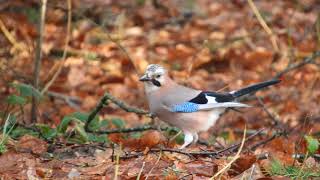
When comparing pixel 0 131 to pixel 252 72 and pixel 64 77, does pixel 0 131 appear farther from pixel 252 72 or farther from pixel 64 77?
pixel 252 72

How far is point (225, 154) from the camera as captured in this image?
4766 mm

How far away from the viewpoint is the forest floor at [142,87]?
14.8 feet

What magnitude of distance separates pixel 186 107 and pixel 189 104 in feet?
0.09

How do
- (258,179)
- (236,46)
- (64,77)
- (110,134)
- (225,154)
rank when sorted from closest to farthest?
(258,179)
(225,154)
(110,134)
(64,77)
(236,46)

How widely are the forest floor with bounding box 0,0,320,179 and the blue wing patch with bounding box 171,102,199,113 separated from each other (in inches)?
9.4

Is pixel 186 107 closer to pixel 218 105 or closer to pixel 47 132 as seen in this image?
pixel 218 105

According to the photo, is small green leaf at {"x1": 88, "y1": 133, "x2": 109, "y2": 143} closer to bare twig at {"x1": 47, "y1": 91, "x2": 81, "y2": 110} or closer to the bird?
the bird

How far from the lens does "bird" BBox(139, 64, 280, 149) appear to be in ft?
17.0

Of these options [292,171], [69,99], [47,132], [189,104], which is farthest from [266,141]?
[69,99]

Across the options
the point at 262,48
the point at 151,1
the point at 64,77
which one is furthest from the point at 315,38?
the point at 64,77

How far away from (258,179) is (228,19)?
6.06 metres

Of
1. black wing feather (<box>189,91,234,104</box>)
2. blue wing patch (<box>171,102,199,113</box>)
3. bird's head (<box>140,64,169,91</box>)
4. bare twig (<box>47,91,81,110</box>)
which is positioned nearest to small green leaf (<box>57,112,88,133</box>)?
bird's head (<box>140,64,169,91</box>)

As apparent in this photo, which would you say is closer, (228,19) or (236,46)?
(236,46)

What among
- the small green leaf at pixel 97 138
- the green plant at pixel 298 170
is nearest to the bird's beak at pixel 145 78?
the small green leaf at pixel 97 138
